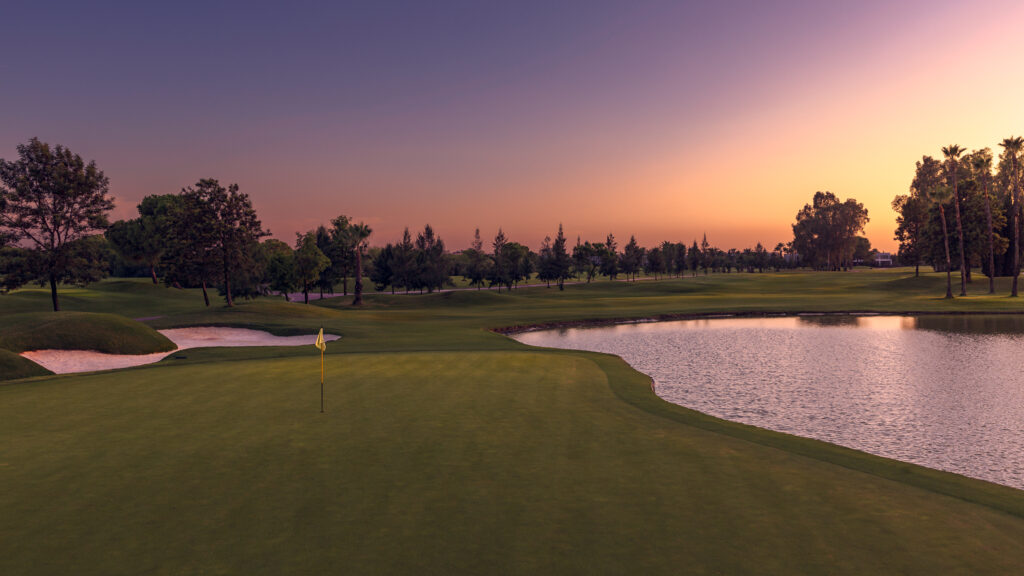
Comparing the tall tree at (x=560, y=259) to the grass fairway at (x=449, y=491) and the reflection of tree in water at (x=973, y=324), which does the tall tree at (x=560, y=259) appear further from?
the grass fairway at (x=449, y=491)

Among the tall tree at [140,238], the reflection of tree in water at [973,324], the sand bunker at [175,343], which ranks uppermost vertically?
the tall tree at [140,238]

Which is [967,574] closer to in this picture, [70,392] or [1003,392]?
[1003,392]

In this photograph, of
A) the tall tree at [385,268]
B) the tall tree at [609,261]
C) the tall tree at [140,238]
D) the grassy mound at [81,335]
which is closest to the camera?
the grassy mound at [81,335]

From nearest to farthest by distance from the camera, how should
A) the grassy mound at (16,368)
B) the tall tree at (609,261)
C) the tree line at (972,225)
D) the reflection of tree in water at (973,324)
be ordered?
the grassy mound at (16,368) → the reflection of tree in water at (973,324) → the tree line at (972,225) → the tall tree at (609,261)

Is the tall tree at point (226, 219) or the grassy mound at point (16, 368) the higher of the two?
the tall tree at point (226, 219)

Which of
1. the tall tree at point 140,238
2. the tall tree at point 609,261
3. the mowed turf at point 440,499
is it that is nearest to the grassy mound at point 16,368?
the mowed turf at point 440,499

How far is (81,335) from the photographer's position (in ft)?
103

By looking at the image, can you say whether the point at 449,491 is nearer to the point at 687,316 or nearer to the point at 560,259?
the point at 687,316

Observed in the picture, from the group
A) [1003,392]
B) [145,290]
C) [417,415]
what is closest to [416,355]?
[417,415]

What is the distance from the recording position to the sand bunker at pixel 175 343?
28.6 meters

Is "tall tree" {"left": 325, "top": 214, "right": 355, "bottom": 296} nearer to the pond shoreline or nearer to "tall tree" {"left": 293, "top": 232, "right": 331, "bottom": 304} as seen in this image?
"tall tree" {"left": 293, "top": 232, "right": 331, "bottom": 304}

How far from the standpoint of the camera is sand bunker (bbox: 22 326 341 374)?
2862cm

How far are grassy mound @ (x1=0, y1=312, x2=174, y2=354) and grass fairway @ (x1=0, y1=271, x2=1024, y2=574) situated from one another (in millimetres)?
13393

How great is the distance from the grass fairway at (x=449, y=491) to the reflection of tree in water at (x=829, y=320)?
4005 centimetres
